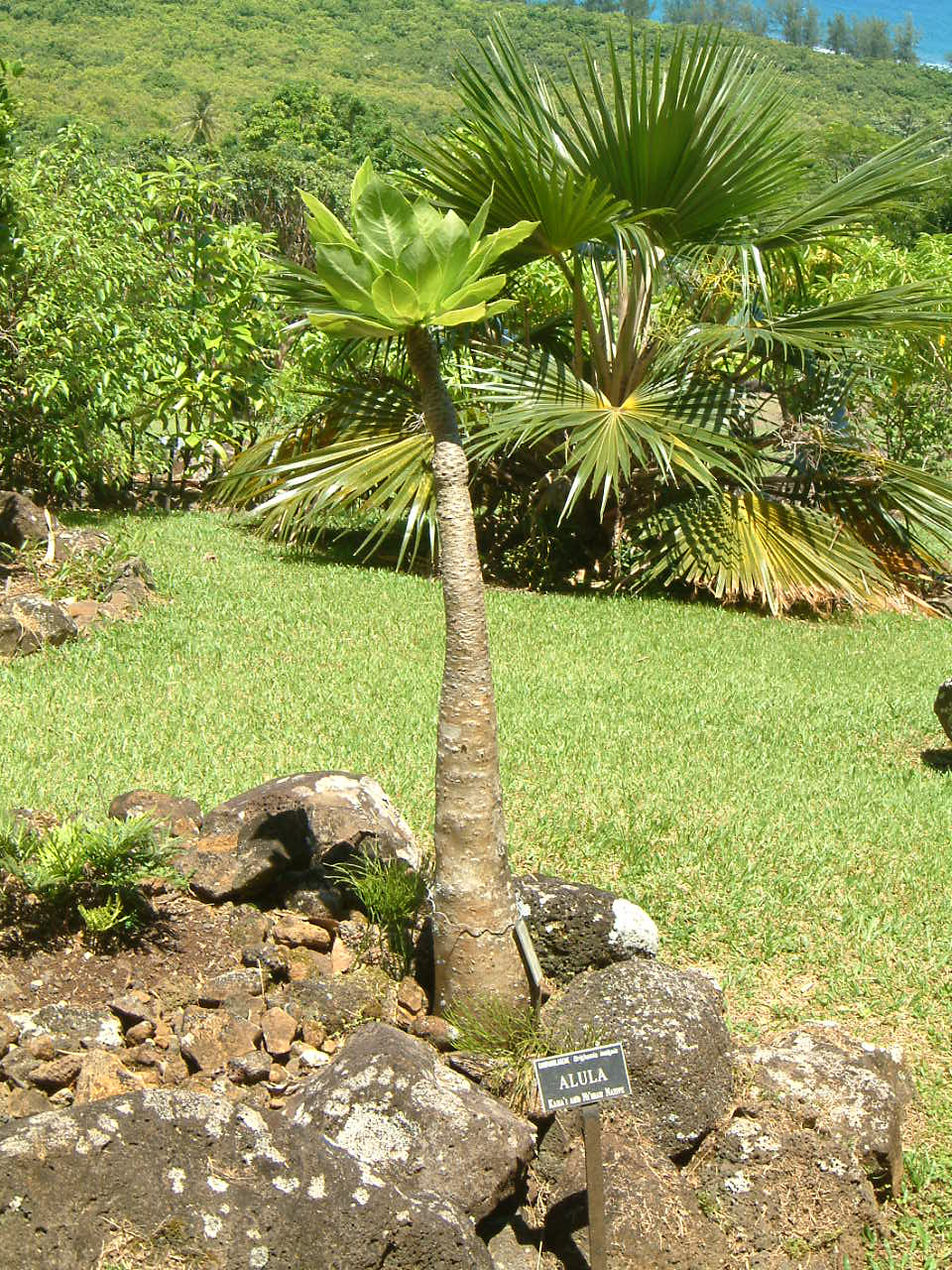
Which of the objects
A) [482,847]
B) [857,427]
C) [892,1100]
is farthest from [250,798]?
[857,427]

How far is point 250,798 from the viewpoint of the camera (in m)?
3.98

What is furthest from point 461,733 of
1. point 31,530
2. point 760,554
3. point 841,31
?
point 841,31

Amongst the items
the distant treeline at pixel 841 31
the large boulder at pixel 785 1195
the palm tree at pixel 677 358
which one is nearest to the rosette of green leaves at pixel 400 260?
the large boulder at pixel 785 1195

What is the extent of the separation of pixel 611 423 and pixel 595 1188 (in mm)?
6382

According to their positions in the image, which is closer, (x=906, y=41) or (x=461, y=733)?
(x=461, y=733)

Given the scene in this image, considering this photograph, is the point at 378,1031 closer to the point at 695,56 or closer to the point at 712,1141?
the point at 712,1141

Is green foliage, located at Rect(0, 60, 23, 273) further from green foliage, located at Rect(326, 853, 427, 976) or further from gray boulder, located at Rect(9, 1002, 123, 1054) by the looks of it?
A: gray boulder, located at Rect(9, 1002, 123, 1054)

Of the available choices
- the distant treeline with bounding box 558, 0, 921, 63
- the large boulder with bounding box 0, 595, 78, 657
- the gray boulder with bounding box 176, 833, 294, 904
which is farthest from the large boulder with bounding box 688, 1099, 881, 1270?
the distant treeline with bounding box 558, 0, 921, 63

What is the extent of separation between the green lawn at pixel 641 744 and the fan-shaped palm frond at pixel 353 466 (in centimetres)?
61

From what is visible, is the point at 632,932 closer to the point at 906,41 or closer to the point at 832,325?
the point at 832,325

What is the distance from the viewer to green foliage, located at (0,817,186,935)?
10.8 ft

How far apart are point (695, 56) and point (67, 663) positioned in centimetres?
535

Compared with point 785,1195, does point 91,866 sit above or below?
above

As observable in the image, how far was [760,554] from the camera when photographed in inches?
340
